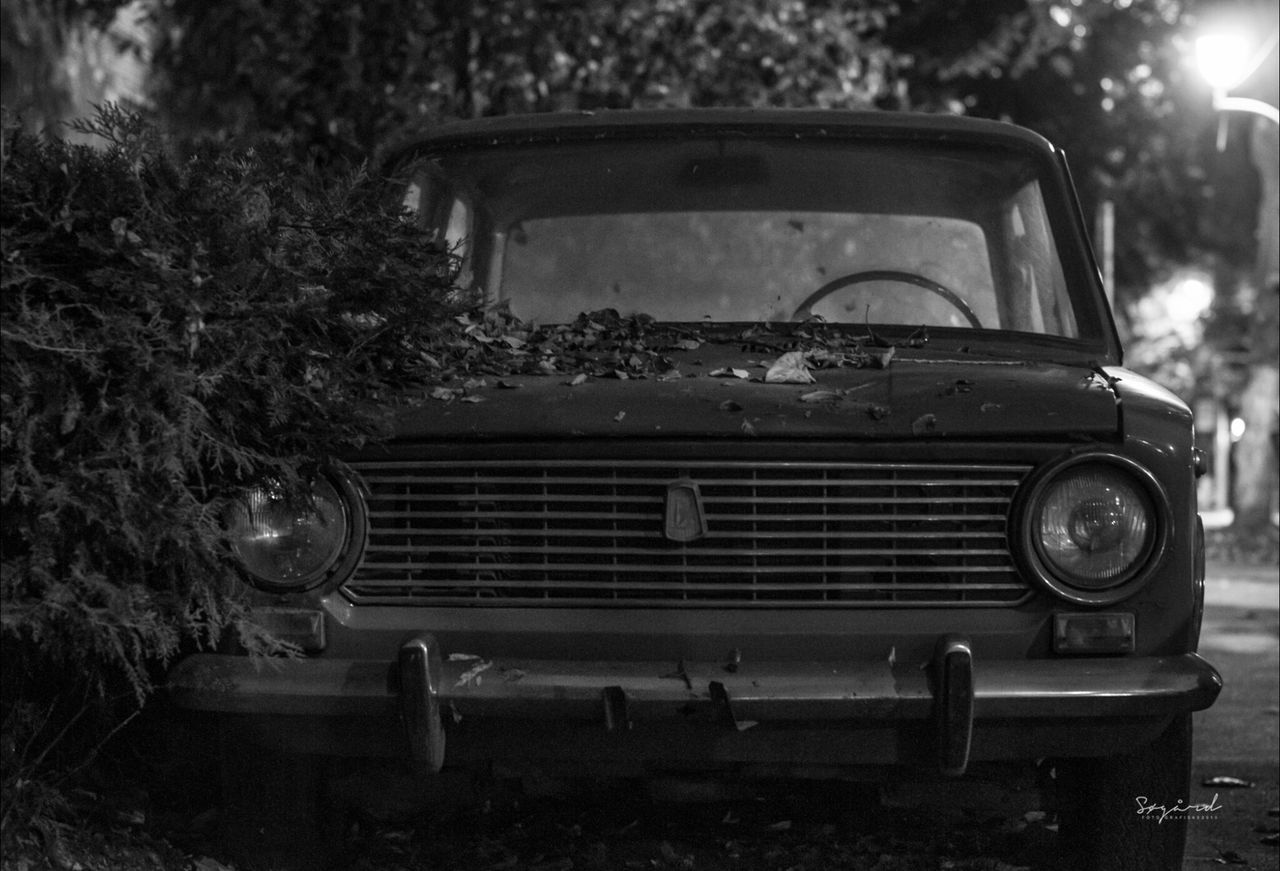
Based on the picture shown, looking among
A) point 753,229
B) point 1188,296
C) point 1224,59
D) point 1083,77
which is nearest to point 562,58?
point 1224,59

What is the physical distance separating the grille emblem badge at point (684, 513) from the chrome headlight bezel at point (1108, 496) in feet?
1.98

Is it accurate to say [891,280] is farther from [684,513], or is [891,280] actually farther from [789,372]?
[684,513]

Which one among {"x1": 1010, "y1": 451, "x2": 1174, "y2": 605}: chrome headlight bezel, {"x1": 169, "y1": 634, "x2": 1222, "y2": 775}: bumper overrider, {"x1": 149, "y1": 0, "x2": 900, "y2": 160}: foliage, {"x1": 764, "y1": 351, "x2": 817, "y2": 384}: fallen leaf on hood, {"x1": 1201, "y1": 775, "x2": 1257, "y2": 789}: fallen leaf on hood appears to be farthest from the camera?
{"x1": 149, "y1": 0, "x2": 900, "y2": 160}: foliage

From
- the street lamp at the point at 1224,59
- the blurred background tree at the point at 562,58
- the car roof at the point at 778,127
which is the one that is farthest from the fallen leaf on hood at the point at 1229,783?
the street lamp at the point at 1224,59

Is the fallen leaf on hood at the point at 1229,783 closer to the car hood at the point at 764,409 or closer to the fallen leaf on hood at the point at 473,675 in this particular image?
the car hood at the point at 764,409

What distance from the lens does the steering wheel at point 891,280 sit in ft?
15.1

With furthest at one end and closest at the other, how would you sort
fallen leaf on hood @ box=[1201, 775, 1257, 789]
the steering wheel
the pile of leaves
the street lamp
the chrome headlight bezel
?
the street lamp < fallen leaf on hood @ box=[1201, 775, 1257, 789] < the steering wheel < the pile of leaves < the chrome headlight bezel

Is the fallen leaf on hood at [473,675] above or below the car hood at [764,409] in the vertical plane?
below

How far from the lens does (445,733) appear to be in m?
3.39

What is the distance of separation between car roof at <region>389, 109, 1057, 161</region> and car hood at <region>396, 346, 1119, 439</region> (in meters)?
1.39

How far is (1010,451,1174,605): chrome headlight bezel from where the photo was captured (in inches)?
134

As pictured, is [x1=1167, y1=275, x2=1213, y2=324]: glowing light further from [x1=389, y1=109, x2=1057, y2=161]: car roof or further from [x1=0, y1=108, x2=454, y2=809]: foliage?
[x1=0, y1=108, x2=454, y2=809]: foliage

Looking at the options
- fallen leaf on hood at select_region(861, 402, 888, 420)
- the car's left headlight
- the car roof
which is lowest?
the car's left headlight

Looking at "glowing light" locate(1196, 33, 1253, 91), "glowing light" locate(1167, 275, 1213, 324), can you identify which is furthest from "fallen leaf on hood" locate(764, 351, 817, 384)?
"glowing light" locate(1167, 275, 1213, 324)
